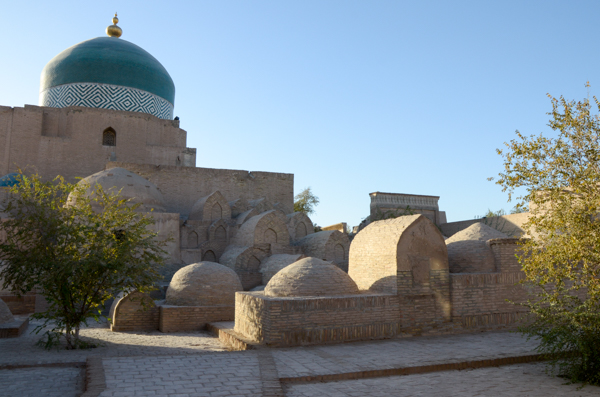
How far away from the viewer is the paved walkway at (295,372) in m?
4.92

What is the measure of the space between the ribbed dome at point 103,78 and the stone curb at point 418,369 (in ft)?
70.4

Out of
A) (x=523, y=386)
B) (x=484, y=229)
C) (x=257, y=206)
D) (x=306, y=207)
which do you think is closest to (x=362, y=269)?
(x=484, y=229)

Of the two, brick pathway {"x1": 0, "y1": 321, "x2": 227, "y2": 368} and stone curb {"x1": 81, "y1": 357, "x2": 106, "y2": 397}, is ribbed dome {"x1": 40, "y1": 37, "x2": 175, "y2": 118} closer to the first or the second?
brick pathway {"x1": 0, "y1": 321, "x2": 227, "y2": 368}

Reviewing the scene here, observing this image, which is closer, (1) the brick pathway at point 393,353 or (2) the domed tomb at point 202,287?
(1) the brick pathway at point 393,353

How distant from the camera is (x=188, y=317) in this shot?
1059 centimetres

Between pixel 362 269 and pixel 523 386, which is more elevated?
pixel 362 269

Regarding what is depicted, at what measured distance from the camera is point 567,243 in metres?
5.38

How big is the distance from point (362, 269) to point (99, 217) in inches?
193

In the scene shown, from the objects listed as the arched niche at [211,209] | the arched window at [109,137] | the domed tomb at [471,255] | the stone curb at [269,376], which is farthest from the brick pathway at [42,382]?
the arched window at [109,137]

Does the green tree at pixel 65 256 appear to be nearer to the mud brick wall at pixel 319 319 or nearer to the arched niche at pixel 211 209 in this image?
the mud brick wall at pixel 319 319

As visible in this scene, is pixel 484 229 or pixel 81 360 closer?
pixel 81 360

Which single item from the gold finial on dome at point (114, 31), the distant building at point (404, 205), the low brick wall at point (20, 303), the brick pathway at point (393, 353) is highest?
A: the gold finial on dome at point (114, 31)

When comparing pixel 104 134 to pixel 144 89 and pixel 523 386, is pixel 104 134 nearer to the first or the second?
pixel 144 89

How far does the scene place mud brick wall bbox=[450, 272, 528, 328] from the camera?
8625mm
